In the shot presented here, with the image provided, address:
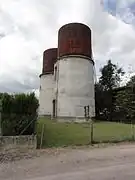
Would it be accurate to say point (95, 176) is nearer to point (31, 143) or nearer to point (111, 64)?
point (31, 143)

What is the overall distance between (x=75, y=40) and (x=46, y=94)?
1452cm

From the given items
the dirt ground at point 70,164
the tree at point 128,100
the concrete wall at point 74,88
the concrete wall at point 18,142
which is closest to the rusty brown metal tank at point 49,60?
the concrete wall at point 74,88

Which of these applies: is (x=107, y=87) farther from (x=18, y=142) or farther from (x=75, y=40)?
(x=18, y=142)

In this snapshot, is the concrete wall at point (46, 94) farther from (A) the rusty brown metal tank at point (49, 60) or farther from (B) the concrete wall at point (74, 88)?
(B) the concrete wall at point (74, 88)

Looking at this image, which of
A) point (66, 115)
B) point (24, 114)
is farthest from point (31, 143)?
point (66, 115)

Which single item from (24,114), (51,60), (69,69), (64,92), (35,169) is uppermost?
(51,60)

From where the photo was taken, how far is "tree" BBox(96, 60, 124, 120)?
42625 mm

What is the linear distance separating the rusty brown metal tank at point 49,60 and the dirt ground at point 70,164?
3305 cm

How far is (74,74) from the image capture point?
3241 cm

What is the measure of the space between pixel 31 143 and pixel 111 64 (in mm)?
38716

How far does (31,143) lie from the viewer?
40.8 feet

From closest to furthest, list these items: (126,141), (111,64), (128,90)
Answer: (126,141)
(128,90)
(111,64)

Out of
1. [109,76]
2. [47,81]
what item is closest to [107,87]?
[109,76]

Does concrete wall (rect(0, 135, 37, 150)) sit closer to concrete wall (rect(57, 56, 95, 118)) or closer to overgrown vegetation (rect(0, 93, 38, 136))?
overgrown vegetation (rect(0, 93, 38, 136))
